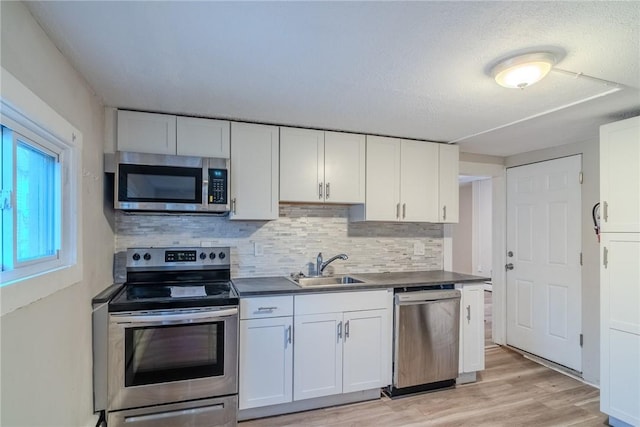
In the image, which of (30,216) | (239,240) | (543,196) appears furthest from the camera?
(543,196)

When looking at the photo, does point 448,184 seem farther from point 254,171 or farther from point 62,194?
point 62,194

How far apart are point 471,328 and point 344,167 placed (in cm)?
175

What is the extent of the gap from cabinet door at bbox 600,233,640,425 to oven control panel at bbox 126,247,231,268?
271 cm

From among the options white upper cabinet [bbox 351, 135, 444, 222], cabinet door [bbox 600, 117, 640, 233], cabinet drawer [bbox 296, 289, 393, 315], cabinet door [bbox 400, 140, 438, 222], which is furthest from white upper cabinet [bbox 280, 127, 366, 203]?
cabinet door [bbox 600, 117, 640, 233]

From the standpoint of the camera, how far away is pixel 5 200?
3.99 ft

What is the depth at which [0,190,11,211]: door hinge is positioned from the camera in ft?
3.94

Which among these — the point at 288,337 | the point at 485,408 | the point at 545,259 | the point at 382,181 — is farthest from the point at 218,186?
the point at 545,259

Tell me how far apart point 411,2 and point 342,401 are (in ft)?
8.42

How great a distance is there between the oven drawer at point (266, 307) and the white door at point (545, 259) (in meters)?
2.65

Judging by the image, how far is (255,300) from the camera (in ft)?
7.67

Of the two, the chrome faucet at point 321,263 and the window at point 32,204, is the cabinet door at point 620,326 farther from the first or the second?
the window at point 32,204

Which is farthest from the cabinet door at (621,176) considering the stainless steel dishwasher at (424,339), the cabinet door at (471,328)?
the stainless steel dishwasher at (424,339)

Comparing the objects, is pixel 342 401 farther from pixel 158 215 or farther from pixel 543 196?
pixel 543 196

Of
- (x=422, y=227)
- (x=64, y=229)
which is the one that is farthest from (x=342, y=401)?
(x=64, y=229)
